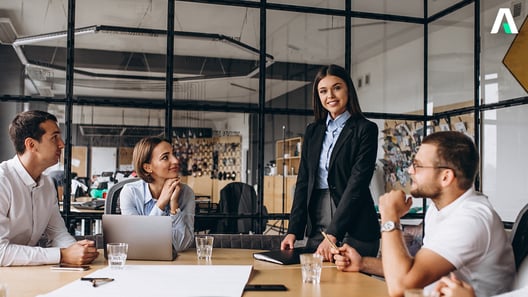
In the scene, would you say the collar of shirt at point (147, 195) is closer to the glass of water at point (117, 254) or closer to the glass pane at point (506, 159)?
the glass of water at point (117, 254)

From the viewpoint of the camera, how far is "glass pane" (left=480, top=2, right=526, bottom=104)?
4.38 m

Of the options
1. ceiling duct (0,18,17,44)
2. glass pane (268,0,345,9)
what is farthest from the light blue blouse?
glass pane (268,0,345,9)

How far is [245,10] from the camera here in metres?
4.41

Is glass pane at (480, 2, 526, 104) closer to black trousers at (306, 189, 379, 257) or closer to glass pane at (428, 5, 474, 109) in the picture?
glass pane at (428, 5, 474, 109)

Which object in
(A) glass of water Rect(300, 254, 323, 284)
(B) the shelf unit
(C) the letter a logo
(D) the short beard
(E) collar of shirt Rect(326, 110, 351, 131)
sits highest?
(C) the letter a logo

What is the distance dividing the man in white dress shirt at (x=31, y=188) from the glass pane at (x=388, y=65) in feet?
9.39

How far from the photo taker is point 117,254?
193 centimetres

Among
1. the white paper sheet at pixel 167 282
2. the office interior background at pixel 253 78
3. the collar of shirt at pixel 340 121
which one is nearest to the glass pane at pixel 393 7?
the office interior background at pixel 253 78

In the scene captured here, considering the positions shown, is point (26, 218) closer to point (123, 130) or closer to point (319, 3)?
point (123, 130)

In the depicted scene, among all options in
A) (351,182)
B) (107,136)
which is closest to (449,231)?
(351,182)

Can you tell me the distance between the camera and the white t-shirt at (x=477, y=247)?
1579 millimetres

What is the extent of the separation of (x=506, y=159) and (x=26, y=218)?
12.5 feet

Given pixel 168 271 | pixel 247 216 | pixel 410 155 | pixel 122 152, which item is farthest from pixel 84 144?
pixel 410 155

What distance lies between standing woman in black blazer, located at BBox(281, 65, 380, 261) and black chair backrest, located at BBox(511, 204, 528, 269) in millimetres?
890
